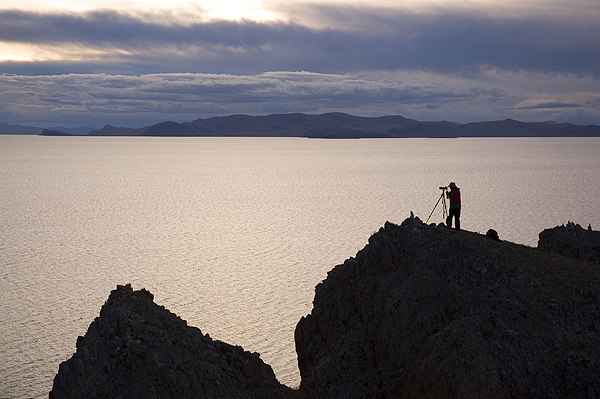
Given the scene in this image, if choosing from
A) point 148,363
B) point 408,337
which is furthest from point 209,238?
point 148,363

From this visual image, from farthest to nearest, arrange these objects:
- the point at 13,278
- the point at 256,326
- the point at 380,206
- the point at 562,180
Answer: the point at 562,180 → the point at 380,206 → the point at 13,278 → the point at 256,326

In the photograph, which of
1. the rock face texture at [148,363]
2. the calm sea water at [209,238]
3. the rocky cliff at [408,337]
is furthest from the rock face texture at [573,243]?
the rock face texture at [148,363]

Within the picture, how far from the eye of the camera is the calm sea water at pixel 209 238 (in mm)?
35469

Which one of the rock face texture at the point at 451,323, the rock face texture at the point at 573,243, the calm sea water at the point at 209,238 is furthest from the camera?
the calm sea water at the point at 209,238

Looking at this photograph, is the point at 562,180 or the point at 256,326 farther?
the point at 562,180

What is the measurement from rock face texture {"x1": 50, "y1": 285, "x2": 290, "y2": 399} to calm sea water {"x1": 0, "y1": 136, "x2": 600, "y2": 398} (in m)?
9.13

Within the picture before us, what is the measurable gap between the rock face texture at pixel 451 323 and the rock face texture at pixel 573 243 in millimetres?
2661

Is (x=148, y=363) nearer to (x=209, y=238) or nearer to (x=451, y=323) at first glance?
(x=451, y=323)

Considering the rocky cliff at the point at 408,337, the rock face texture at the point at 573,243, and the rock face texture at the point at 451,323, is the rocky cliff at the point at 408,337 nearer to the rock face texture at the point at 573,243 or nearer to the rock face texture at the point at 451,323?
the rock face texture at the point at 451,323

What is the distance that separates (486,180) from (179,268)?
95.3 meters

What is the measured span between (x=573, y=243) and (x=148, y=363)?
16958mm

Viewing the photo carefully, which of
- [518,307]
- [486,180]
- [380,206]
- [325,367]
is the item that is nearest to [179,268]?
[325,367]

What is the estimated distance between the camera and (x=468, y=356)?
17.5m

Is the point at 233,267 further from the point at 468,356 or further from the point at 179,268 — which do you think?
the point at 468,356
